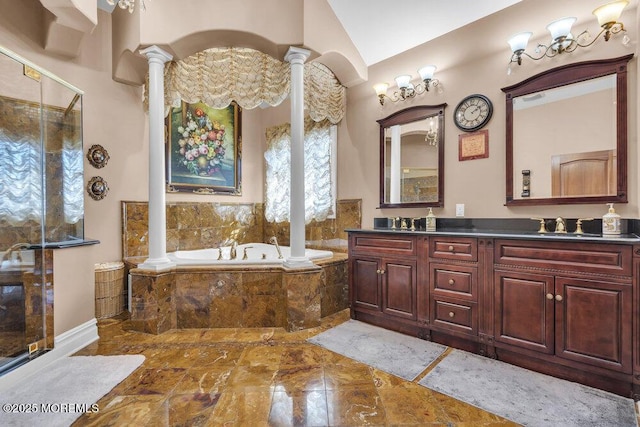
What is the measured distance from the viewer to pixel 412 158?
10.2 ft

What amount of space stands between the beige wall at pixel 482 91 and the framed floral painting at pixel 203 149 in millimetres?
1956

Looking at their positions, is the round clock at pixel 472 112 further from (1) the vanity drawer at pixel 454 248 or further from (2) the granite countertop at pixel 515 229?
(1) the vanity drawer at pixel 454 248

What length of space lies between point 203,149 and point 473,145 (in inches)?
127

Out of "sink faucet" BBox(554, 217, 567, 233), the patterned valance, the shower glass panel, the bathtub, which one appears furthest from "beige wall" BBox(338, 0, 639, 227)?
the shower glass panel

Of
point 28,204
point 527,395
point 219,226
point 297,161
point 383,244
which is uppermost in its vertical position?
point 297,161

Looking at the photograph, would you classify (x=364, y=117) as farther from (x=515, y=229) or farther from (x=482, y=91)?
(x=515, y=229)

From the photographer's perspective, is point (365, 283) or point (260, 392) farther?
point (365, 283)

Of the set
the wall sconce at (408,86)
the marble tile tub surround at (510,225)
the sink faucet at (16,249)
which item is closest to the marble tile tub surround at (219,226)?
the marble tile tub surround at (510,225)

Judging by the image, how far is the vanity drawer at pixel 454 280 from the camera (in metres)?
2.21

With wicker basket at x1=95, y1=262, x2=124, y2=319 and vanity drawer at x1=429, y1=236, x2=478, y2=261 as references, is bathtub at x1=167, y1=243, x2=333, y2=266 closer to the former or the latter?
wicker basket at x1=95, y1=262, x2=124, y2=319

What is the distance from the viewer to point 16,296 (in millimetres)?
2141

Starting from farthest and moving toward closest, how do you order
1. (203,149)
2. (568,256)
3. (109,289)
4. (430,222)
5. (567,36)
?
(203,149)
(109,289)
(430,222)
(567,36)
(568,256)

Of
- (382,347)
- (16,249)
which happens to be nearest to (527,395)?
(382,347)

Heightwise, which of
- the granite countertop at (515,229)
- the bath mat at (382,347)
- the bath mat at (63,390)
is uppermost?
the granite countertop at (515,229)
